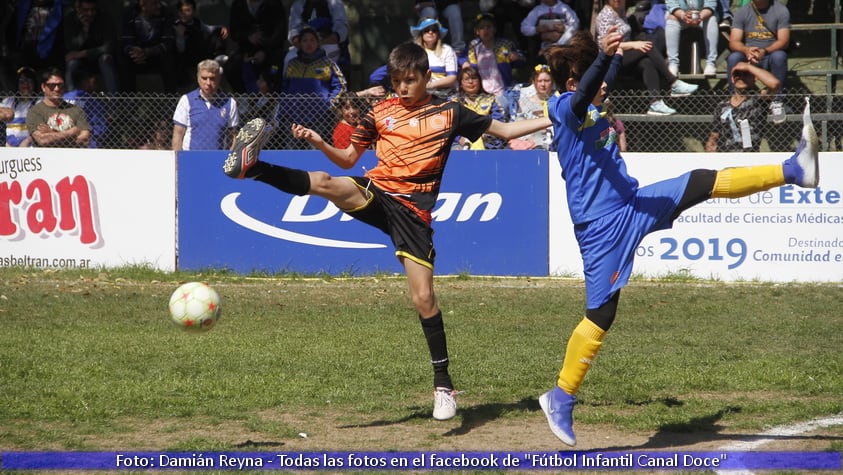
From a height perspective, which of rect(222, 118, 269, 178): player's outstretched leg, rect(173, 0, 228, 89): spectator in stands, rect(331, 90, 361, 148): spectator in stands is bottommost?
rect(331, 90, 361, 148): spectator in stands

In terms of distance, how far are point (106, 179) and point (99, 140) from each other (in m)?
0.89

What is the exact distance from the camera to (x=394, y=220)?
6.77 m

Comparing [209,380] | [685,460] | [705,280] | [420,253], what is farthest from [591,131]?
[705,280]

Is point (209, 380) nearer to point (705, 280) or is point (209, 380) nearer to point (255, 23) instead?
point (705, 280)

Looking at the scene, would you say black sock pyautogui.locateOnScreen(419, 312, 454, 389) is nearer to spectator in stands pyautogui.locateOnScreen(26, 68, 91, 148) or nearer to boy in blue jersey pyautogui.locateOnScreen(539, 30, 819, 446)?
boy in blue jersey pyautogui.locateOnScreen(539, 30, 819, 446)

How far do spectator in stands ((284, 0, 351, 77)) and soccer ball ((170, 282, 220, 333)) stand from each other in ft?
32.1

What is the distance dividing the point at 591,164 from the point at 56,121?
10049 millimetres

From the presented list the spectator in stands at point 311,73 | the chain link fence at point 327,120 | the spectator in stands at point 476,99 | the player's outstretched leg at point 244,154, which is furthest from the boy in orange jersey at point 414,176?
the spectator in stands at point 311,73

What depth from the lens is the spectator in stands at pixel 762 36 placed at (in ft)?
48.4

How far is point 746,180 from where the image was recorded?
5.88 meters

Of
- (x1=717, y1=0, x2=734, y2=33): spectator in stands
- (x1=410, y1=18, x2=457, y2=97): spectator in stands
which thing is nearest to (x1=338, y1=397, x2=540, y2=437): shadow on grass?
(x1=410, y1=18, x2=457, y2=97): spectator in stands

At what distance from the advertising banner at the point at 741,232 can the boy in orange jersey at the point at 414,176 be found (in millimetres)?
6127

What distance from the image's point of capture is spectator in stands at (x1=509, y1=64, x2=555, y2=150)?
531 inches

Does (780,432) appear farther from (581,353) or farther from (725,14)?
(725,14)
